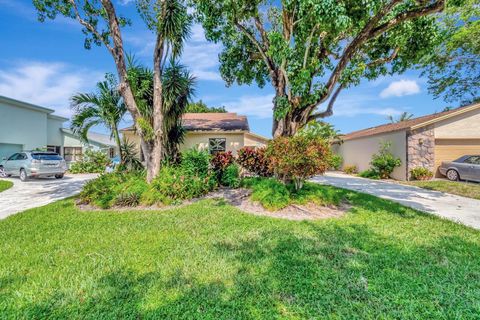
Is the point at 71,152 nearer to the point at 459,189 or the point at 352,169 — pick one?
the point at 352,169

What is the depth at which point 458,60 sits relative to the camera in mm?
17672

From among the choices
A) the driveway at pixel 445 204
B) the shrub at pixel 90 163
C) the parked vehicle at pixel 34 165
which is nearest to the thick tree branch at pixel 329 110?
the driveway at pixel 445 204

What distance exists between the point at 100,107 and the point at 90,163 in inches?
526

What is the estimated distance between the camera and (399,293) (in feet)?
9.37

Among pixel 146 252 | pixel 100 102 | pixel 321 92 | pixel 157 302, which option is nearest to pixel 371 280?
pixel 157 302

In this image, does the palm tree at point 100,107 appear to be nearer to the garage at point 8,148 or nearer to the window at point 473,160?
the garage at point 8,148

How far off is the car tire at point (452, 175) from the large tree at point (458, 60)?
7.98 m

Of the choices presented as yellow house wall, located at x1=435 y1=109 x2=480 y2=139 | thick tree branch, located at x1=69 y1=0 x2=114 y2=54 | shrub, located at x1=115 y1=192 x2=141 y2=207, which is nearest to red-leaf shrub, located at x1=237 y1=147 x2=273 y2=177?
shrub, located at x1=115 y1=192 x2=141 y2=207

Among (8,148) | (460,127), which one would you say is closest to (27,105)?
(8,148)

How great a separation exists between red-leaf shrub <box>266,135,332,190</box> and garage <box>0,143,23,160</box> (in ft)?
75.2

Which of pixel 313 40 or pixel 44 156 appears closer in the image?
pixel 313 40

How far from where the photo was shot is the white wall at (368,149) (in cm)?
1444

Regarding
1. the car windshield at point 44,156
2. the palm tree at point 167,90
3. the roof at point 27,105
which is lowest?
the car windshield at point 44,156

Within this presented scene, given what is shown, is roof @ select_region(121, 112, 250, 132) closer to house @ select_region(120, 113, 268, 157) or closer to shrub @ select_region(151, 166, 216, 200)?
house @ select_region(120, 113, 268, 157)
